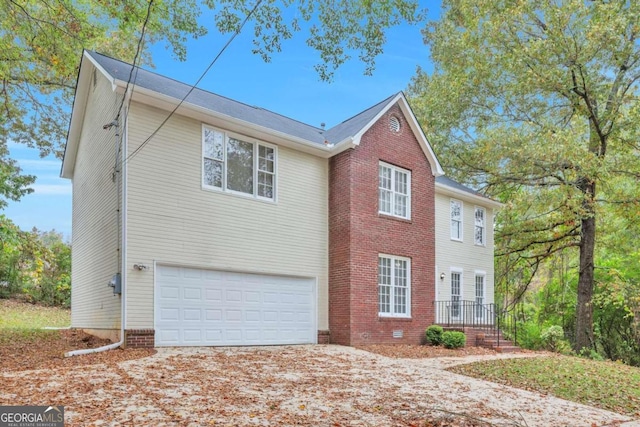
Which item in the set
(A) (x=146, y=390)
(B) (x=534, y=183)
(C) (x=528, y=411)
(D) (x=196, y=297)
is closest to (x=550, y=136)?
(B) (x=534, y=183)

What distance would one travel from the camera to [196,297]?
36.9 feet

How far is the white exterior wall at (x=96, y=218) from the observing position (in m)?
11.3

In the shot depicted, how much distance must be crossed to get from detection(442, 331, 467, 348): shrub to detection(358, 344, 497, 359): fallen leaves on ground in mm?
180

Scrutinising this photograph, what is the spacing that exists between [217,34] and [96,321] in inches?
311

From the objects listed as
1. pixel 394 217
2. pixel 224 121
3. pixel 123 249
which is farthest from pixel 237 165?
pixel 394 217

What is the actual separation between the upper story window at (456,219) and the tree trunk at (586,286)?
425 centimetres

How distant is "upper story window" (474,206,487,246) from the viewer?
63.5 ft

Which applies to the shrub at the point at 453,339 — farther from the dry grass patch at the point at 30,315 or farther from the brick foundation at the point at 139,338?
the dry grass patch at the point at 30,315

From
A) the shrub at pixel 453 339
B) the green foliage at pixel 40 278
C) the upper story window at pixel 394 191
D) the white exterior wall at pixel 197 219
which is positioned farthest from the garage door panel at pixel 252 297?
the green foliage at pixel 40 278

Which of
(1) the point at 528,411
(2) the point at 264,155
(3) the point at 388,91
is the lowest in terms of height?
(1) the point at 528,411

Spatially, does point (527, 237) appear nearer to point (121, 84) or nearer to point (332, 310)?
point (332, 310)

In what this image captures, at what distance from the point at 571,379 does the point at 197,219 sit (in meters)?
8.85

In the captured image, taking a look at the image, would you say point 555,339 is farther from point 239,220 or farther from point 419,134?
point 239,220

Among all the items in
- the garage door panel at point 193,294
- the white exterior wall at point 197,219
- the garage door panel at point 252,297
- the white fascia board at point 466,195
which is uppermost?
the white fascia board at point 466,195
